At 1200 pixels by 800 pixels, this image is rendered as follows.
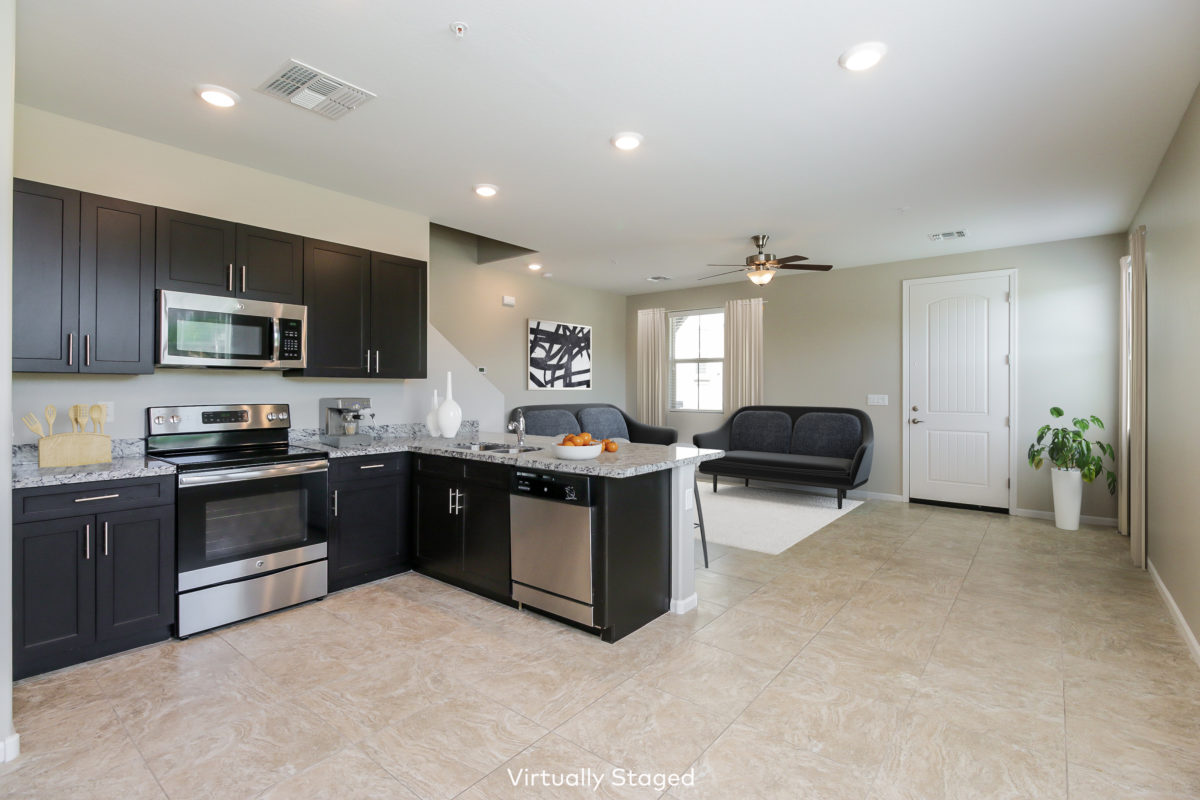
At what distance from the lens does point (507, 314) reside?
645 centimetres

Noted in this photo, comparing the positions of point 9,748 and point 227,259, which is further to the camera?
point 227,259

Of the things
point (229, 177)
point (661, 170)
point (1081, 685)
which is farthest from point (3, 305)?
point (1081, 685)

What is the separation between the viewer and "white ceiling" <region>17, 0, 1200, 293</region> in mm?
2070

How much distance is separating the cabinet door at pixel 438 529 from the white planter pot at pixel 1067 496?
16.2 feet

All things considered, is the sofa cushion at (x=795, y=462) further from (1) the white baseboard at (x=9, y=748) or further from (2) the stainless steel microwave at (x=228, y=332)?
(1) the white baseboard at (x=9, y=748)

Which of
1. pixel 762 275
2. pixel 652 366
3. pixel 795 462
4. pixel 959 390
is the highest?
pixel 762 275

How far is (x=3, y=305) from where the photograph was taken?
1799 mm

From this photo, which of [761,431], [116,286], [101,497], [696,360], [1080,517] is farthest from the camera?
[696,360]

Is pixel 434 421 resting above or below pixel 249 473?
above

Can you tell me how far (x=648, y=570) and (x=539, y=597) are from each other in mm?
585

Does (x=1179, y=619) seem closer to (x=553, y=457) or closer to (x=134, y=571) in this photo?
(x=553, y=457)

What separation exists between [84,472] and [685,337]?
21.1 feet

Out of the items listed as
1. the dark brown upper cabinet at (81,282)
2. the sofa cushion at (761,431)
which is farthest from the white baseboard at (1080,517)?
the dark brown upper cabinet at (81,282)

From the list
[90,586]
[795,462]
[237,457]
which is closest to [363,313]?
[237,457]
